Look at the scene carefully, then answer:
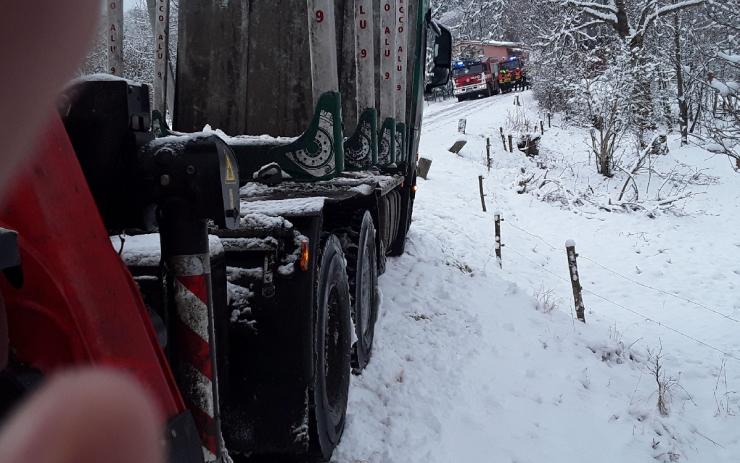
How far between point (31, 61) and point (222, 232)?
1349 mm

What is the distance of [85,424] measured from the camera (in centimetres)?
100

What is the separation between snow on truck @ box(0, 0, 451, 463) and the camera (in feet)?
3.50

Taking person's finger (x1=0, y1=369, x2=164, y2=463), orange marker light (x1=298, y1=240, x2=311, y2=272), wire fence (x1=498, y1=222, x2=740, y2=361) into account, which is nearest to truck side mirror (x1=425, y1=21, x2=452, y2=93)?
wire fence (x1=498, y1=222, x2=740, y2=361)

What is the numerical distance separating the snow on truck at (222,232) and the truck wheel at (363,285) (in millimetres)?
17

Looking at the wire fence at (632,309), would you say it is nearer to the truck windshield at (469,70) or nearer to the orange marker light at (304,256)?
the orange marker light at (304,256)

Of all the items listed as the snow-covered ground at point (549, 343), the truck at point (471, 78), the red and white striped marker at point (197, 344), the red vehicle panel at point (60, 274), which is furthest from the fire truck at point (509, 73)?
the red vehicle panel at point (60, 274)

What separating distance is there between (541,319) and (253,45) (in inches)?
179

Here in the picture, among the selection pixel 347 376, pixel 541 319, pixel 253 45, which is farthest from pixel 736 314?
pixel 253 45

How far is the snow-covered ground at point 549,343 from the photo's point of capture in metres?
3.87

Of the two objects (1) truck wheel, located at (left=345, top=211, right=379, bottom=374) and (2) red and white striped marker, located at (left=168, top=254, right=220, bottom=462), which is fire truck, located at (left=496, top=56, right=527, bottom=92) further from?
(2) red and white striped marker, located at (left=168, top=254, right=220, bottom=462)

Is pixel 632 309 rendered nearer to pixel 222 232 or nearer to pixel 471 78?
pixel 222 232

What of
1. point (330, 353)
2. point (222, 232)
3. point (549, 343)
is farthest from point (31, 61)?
point (549, 343)

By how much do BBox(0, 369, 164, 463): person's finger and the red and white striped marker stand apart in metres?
0.30

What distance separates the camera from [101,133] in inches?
52.9
